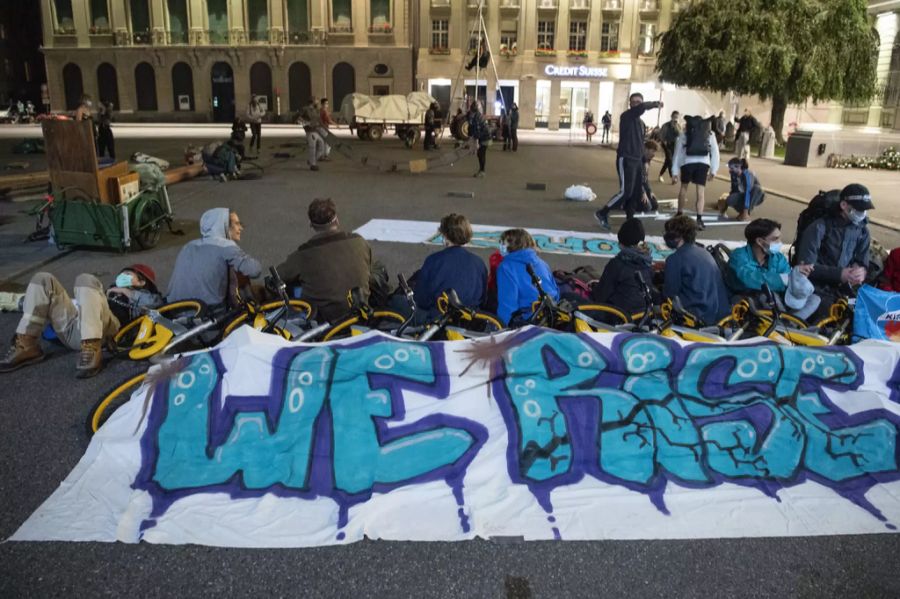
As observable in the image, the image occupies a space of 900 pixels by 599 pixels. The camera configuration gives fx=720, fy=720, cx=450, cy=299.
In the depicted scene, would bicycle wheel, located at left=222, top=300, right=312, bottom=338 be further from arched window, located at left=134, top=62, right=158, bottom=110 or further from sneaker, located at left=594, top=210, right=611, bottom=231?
arched window, located at left=134, top=62, right=158, bottom=110

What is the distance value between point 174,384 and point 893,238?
40.4ft

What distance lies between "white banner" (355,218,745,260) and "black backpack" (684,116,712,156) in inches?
75.6

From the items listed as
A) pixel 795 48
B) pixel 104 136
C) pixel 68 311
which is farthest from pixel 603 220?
pixel 795 48

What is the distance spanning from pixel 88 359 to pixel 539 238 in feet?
24.6

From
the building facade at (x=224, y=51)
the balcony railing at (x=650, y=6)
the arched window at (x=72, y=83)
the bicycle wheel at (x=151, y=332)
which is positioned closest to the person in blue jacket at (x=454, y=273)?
the bicycle wheel at (x=151, y=332)

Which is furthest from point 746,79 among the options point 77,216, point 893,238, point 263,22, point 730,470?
point 263,22

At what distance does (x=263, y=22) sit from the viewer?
52.6m

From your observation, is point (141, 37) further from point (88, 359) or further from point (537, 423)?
point (537, 423)

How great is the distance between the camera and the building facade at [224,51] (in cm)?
5209

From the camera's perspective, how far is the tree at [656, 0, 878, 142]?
29.4 meters

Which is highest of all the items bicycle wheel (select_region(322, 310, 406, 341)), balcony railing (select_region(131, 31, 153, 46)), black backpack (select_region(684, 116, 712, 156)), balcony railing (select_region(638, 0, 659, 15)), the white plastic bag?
balcony railing (select_region(638, 0, 659, 15))

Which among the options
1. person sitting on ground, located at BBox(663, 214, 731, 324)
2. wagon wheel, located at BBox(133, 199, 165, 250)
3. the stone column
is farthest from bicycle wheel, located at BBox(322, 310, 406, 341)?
the stone column

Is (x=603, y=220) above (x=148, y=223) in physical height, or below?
below

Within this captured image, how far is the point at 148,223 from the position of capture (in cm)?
1033
